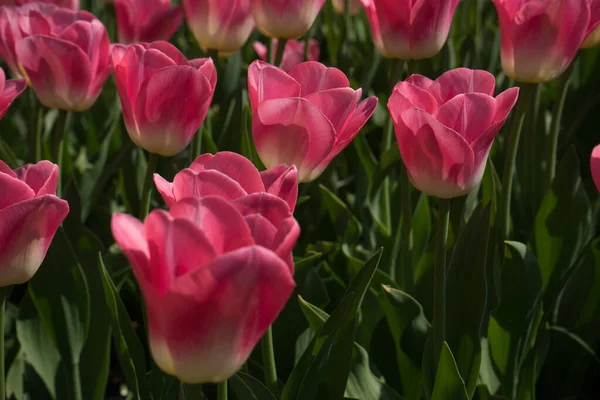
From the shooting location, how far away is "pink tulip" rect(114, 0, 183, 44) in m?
1.55

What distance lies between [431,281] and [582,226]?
32 centimetres

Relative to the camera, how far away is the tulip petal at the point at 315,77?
1.01 metres

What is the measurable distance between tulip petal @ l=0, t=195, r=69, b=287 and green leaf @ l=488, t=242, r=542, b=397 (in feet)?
2.02

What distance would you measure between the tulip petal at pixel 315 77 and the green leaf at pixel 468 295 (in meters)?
0.22

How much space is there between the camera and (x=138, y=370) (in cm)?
103

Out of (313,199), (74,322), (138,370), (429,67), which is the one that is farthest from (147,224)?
(429,67)

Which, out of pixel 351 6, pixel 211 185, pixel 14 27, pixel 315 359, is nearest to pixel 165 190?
pixel 211 185

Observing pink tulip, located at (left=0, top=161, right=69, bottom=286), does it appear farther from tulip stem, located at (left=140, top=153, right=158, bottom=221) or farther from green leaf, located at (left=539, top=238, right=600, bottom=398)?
green leaf, located at (left=539, top=238, right=600, bottom=398)

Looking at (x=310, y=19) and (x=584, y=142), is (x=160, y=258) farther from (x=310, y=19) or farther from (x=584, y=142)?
(x=584, y=142)

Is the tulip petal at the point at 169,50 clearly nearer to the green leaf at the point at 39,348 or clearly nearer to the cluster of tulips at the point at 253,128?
the cluster of tulips at the point at 253,128

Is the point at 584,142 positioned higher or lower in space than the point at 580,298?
lower

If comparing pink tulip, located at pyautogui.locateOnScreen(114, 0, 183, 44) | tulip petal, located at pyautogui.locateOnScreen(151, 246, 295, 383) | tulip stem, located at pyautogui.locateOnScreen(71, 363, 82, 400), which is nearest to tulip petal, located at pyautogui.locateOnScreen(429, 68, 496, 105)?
tulip petal, located at pyautogui.locateOnScreen(151, 246, 295, 383)

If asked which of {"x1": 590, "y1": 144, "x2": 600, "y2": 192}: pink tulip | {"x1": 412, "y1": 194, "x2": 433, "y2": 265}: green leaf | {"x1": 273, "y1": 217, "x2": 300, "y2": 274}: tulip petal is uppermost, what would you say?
{"x1": 273, "y1": 217, "x2": 300, "y2": 274}: tulip petal

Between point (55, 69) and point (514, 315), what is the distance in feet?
2.35
